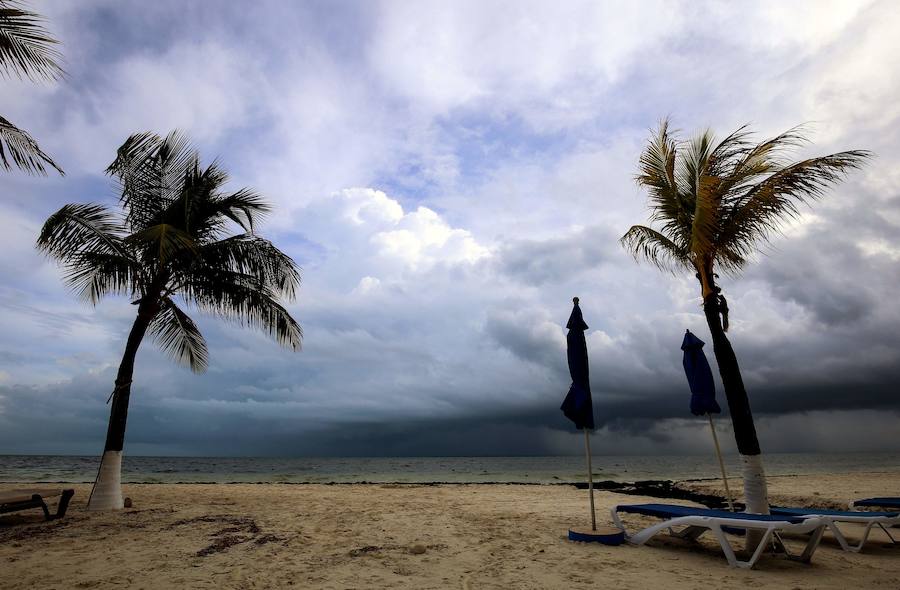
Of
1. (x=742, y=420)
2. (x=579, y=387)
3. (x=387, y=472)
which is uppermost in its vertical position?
(x=579, y=387)

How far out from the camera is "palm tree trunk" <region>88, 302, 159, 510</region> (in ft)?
29.1

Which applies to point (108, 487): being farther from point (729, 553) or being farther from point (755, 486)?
point (755, 486)

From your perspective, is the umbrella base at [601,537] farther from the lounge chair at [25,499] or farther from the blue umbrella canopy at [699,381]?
the lounge chair at [25,499]

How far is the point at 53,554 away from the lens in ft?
18.5

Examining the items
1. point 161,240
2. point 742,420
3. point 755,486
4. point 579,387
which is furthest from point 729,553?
point 161,240

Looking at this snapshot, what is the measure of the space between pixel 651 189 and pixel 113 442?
425 inches

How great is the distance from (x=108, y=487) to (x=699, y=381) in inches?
414

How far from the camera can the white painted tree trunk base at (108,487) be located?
8.80 metres

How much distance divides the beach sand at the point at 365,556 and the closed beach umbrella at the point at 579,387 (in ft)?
4.59

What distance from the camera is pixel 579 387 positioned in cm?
677

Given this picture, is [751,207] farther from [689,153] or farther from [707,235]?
[689,153]

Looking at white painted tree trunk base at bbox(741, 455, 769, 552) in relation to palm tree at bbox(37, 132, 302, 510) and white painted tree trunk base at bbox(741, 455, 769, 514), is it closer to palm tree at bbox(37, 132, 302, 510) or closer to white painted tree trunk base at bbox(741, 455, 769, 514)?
white painted tree trunk base at bbox(741, 455, 769, 514)

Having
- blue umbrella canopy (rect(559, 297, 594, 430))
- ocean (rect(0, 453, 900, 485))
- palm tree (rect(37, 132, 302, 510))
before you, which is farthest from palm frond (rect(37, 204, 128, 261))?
ocean (rect(0, 453, 900, 485))

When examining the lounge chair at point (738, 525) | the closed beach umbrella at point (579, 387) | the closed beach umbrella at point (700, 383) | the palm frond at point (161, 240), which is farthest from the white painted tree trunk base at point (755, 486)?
the palm frond at point (161, 240)
